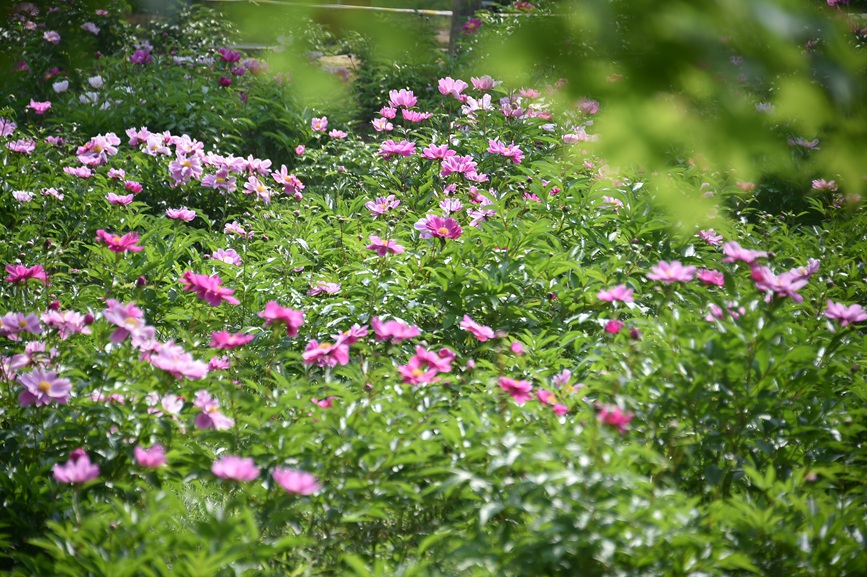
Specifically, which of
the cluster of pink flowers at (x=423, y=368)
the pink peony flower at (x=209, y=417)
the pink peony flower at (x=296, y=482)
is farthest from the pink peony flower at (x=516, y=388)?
the pink peony flower at (x=209, y=417)

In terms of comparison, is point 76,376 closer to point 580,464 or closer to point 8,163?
point 580,464

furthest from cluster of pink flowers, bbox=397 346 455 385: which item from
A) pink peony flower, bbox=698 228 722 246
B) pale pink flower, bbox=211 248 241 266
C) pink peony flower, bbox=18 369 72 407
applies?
pink peony flower, bbox=698 228 722 246

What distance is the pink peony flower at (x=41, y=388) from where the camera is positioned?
193 centimetres

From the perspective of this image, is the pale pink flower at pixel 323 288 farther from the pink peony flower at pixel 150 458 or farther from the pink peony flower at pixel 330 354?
the pink peony flower at pixel 150 458

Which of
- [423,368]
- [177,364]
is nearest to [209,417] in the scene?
[177,364]

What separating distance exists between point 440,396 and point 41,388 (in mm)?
987

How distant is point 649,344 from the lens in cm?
241

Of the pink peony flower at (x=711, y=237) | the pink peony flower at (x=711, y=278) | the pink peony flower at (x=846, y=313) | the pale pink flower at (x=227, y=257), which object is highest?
the pink peony flower at (x=846, y=313)

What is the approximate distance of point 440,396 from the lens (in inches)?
82.8

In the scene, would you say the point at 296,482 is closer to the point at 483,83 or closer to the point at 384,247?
the point at 384,247

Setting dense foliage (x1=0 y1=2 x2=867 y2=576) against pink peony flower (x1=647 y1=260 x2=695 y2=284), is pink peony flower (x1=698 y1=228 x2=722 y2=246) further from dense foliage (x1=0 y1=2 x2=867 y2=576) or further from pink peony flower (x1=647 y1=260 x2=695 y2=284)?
pink peony flower (x1=647 y1=260 x2=695 y2=284)

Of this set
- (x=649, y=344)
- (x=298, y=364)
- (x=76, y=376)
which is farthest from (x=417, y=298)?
(x=76, y=376)

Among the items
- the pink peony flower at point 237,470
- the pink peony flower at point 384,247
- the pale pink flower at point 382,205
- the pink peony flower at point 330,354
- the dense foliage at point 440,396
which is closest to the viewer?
the pink peony flower at point 237,470

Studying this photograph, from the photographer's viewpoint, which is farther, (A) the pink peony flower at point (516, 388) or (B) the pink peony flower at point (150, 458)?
(A) the pink peony flower at point (516, 388)
